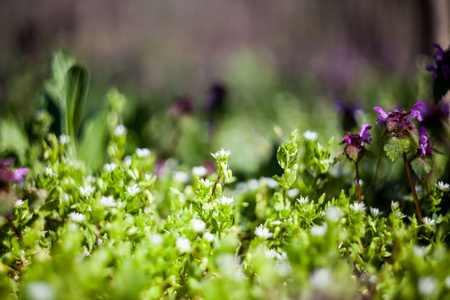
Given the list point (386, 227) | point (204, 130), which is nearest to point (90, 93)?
point (204, 130)

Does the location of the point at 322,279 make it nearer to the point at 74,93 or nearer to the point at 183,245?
the point at 183,245

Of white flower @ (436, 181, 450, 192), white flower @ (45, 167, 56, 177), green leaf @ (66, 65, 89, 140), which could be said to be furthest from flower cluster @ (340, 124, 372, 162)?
green leaf @ (66, 65, 89, 140)

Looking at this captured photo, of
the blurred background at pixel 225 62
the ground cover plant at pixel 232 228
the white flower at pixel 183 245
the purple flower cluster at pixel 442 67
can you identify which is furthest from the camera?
the blurred background at pixel 225 62

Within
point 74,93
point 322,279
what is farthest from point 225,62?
point 322,279

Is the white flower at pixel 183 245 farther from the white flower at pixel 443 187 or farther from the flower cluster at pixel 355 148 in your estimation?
the white flower at pixel 443 187

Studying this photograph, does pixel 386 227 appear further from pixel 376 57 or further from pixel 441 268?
pixel 376 57

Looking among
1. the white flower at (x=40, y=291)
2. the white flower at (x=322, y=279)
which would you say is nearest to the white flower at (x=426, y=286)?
the white flower at (x=322, y=279)

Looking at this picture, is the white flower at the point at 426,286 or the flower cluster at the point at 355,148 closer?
the white flower at the point at 426,286
